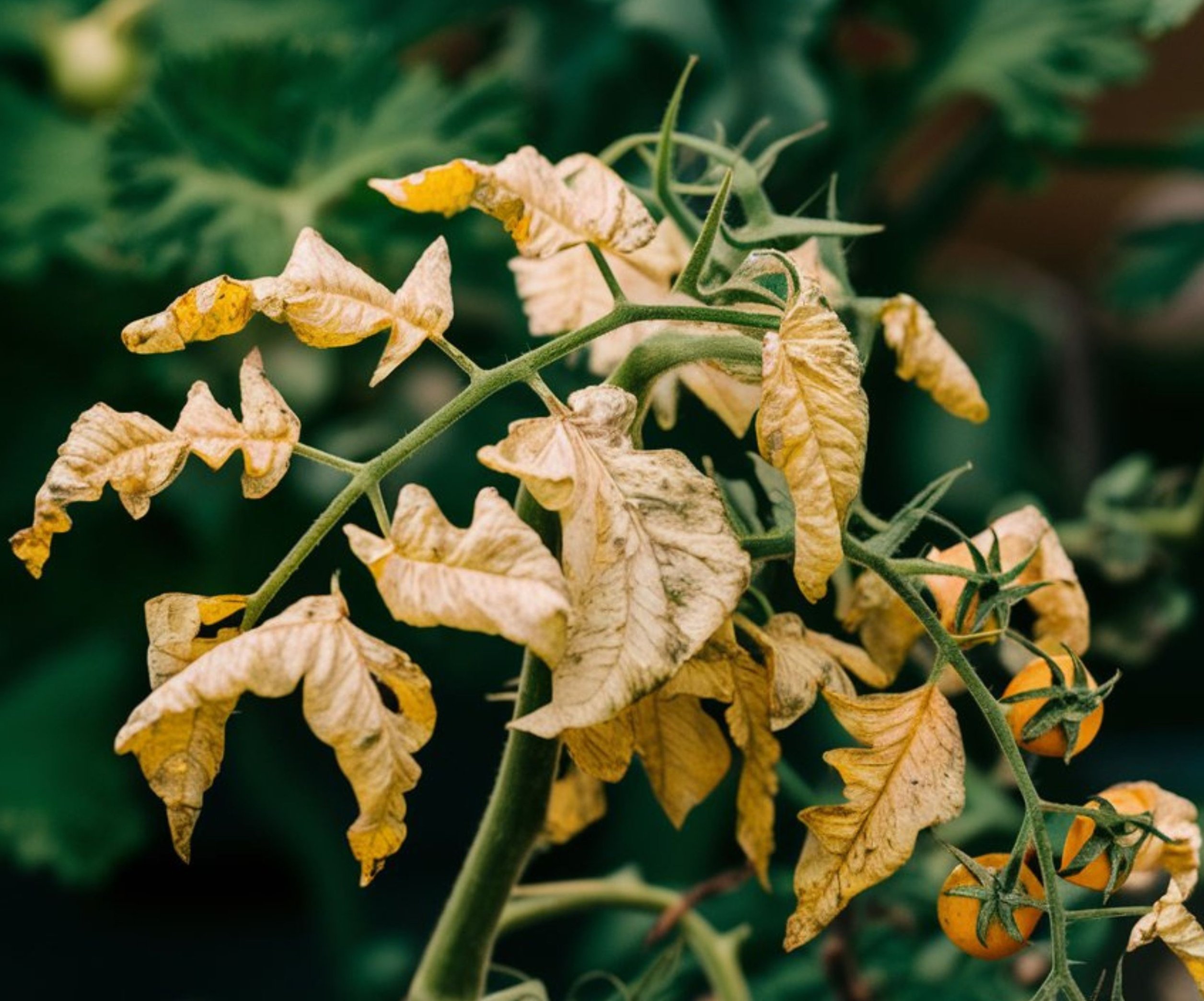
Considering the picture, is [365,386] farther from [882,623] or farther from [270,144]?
[882,623]

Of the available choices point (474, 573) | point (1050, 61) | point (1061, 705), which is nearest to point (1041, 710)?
point (1061, 705)

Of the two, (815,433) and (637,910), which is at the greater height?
(815,433)

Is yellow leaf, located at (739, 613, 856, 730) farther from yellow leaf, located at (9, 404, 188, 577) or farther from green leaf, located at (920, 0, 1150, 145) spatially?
green leaf, located at (920, 0, 1150, 145)

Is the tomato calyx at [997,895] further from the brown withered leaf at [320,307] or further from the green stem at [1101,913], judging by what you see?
the brown withered leaf at [320,307]

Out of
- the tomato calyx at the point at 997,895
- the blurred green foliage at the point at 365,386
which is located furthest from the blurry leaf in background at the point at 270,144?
the tomato calyx at the point at 997,895

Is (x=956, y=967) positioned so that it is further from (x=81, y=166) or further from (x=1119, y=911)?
(x=81, y=166)

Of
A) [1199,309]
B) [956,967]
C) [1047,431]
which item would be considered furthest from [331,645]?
[1199,309]
